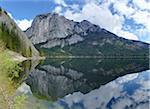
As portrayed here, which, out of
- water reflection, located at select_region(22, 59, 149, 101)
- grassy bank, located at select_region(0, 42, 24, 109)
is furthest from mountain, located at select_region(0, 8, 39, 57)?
grassy bank, located at select_region(0, 42, 24, 109)

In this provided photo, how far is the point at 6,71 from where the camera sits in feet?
104

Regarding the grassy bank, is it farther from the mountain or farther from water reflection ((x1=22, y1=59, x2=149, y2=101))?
the mountain

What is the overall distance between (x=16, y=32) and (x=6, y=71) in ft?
466

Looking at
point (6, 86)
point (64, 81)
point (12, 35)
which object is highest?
point (12, 35)

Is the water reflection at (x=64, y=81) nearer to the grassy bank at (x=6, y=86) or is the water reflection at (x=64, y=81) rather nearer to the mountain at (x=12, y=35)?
the grassy bank at (x=6, y=86)

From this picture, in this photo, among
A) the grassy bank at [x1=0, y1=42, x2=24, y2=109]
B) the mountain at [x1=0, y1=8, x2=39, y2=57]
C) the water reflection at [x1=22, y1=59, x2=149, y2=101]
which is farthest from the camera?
the mountain at [x1=0, y1=8, x2=39, y2=57]

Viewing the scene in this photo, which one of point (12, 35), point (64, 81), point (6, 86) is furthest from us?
point (12, 35)

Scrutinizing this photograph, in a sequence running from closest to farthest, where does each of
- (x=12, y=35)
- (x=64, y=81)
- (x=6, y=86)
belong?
(x=6, y=86) < (x=64, y=81) < (x=12, y=35)

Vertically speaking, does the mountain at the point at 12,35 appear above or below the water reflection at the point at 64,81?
above

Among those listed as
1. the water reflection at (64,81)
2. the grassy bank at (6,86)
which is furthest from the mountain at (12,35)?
the grassy bank at (6,86)

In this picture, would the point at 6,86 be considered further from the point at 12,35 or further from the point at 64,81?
the point at 12,35

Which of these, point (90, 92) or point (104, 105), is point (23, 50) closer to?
point (90, 92)

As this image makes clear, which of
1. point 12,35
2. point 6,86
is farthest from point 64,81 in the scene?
point 12,35

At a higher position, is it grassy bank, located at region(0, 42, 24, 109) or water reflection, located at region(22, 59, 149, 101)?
grassy bank, located at region(0, 42, 24, 109)
